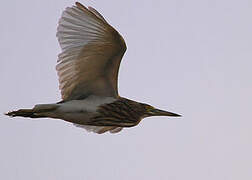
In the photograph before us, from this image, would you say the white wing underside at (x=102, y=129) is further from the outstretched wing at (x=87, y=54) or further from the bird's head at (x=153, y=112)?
the outstretched wing at (x=87, y=54)

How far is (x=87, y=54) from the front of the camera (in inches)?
476

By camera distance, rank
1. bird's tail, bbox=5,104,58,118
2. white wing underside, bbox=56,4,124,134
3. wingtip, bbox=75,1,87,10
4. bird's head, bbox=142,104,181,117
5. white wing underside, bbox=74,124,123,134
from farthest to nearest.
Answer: white wing underside, bbox=74,124,123,134 → bird's head, bbox=142,104,181,117 → bird's tail, bbox=5,104,58,118 → white wing underside, bbox=56,4,124,134 → wingtip, bbox=75,1,87,10

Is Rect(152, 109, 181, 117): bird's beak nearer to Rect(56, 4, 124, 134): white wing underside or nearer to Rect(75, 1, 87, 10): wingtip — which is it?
Rect(56, 4, 124, 134): white wing underside

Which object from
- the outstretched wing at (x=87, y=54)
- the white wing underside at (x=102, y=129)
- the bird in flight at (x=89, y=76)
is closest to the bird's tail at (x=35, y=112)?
the bird in flight at (x=89, y=76)

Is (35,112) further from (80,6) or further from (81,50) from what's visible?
(80,6)

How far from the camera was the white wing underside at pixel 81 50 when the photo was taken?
1169 cm

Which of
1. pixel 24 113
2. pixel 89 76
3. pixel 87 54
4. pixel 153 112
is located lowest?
pixel 24 113

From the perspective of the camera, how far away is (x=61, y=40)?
39.1 feet

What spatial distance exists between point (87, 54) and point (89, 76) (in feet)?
1.28

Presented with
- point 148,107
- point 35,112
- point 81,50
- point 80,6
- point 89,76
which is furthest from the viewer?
point 148,107

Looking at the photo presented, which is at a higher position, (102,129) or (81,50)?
(81,50)

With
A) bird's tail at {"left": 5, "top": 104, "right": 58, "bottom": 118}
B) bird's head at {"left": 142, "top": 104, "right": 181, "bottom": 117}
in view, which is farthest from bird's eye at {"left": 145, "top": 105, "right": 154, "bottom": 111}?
bird's tail at {"left": 5, "top": 104, "right": 58, "bottom": 118}

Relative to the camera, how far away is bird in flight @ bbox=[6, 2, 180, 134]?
11.8 meters

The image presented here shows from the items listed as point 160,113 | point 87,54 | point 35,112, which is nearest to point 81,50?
point 87,54
